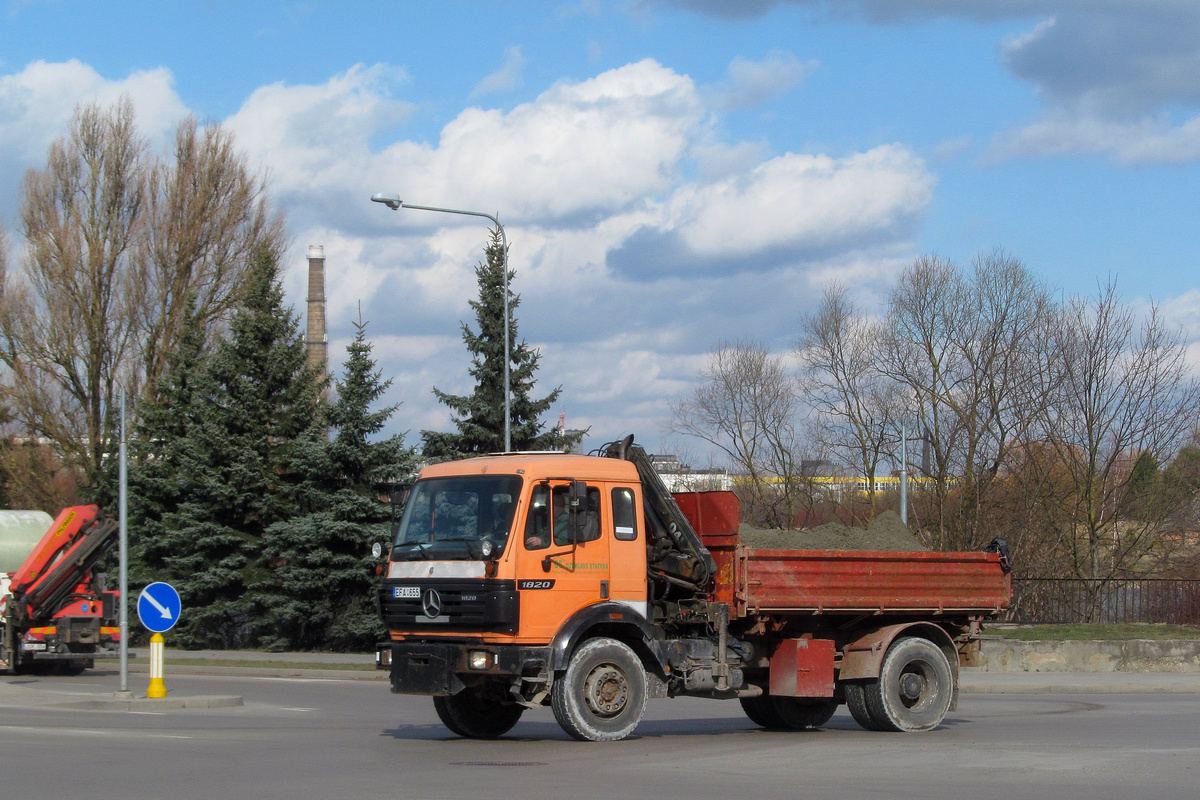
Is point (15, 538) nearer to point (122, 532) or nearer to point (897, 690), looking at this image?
point (122, 532)

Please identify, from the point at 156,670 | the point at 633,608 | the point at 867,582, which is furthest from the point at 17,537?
the point at 867,582

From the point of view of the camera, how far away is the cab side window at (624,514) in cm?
1305

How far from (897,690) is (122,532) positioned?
10.9m

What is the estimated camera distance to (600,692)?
489 inches

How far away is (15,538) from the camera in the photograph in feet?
79.4

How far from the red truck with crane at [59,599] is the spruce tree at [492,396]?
1117 cm

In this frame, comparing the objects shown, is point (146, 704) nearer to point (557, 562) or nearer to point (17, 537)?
point (557, 562)

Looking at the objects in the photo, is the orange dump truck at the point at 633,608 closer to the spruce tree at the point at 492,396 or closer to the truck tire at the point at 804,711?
the truck tire at the point at 804,711

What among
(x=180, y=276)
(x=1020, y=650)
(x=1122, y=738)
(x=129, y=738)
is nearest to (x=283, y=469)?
(x=180, y=276)

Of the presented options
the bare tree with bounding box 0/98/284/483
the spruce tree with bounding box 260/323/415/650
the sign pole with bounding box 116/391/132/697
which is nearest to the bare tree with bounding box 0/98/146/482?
the bare tree with bounding box 0/98/284/483

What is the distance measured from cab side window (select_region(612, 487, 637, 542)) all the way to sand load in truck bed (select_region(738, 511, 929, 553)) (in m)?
1.27

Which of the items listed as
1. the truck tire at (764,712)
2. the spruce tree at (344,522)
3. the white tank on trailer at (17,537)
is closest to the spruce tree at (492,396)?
the spruce tree at (344,522)

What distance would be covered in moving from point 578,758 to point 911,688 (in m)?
4.79

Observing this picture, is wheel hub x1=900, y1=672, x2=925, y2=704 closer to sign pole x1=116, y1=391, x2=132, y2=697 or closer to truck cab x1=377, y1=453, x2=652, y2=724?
Answer: truck cab x1=377, y1=453, x2=652, y2=724
